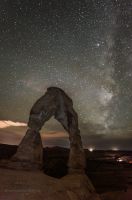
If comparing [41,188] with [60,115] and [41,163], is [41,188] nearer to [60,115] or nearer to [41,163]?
[41,163]

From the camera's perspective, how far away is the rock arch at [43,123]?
2317cm

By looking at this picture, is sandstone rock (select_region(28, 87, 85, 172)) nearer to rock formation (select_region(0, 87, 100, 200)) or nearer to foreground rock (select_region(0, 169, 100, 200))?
rock formation (select_region(0, 87, 100, 200))

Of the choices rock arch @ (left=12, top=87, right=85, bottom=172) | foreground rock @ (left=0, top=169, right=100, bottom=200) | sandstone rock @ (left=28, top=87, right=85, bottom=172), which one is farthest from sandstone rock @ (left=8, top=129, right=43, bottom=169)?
foreground rock @ (left=0, top=169, right=100, bottom=200)

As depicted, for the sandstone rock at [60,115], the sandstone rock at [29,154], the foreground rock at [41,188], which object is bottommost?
the foreground rock at [41,188]

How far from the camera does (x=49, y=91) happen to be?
84.6 feet

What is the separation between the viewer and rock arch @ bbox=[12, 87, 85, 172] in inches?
912

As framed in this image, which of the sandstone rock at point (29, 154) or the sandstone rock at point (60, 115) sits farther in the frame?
the sandstone rock at point (60, 115)

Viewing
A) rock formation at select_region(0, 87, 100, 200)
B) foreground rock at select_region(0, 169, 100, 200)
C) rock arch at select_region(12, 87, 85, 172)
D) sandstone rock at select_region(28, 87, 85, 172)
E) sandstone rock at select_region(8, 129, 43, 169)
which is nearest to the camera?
foreground rock at select_region(0, 169, 100, 200)

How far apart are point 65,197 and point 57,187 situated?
98cm

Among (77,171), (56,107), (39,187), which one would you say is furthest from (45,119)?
(39,187)

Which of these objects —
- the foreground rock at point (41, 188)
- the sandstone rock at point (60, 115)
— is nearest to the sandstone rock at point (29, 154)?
the sandstone rock at point (60, 115)

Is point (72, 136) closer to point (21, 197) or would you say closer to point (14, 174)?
point (14, 174)

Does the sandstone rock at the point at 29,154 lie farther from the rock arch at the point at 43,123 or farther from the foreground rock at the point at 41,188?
the foreground rock at the point at 41,188

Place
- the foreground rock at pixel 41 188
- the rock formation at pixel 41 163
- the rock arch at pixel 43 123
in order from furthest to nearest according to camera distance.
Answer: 1. the rock arch at pixel 43 123
2. the rock formation at pixel 41 163
3. the foreground rock at pixel 41 188
